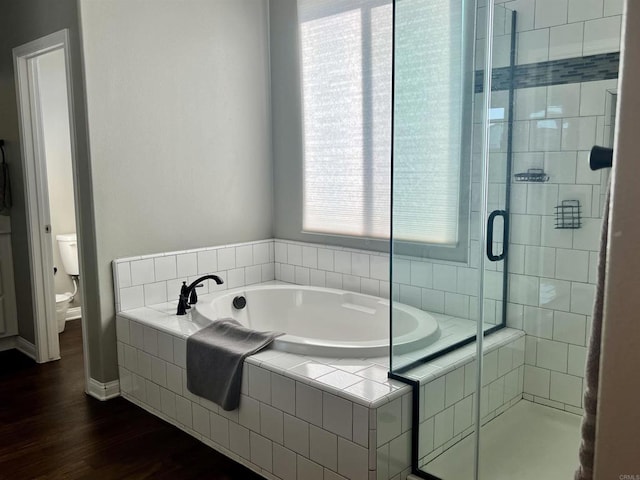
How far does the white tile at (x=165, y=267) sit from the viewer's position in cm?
334

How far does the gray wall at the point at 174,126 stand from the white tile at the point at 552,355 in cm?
209

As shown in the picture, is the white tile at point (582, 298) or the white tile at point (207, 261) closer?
the white tile at point (582, 298)

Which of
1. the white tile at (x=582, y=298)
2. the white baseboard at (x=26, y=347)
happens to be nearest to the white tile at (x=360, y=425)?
the white tile at (x=582, y=298)

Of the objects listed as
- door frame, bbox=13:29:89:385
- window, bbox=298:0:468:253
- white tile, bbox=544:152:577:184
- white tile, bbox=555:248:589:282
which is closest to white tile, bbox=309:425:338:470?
window, bbox=298:0:468:253

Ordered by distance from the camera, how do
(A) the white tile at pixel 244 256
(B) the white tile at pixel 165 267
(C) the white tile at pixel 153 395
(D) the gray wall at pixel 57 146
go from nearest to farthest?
(C) the white tile at pixel 153 395, (B) the white tile at pixel 165 267, (A) the white tile at pixel 244 256, (D) the gray wall at pixel 57 146

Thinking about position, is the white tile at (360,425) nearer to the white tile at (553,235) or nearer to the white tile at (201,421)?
the white tile at (201,421)

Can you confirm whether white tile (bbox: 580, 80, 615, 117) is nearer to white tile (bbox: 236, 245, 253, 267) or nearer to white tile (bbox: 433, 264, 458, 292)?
white tile (bbox: 433, 264, 458, 292)

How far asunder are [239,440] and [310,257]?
4.92 ft

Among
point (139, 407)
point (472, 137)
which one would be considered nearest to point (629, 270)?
point (472, 137)

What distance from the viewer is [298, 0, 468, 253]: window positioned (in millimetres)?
2170

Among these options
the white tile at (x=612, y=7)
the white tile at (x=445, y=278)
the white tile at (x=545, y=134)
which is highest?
the white tile at (x=612, y=7)

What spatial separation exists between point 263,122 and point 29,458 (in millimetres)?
2406

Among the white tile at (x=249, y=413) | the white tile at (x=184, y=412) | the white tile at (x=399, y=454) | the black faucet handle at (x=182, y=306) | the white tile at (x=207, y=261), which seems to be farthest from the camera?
the white tile at (x=207, y=261)

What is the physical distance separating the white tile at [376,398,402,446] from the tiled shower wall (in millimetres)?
→ 633
